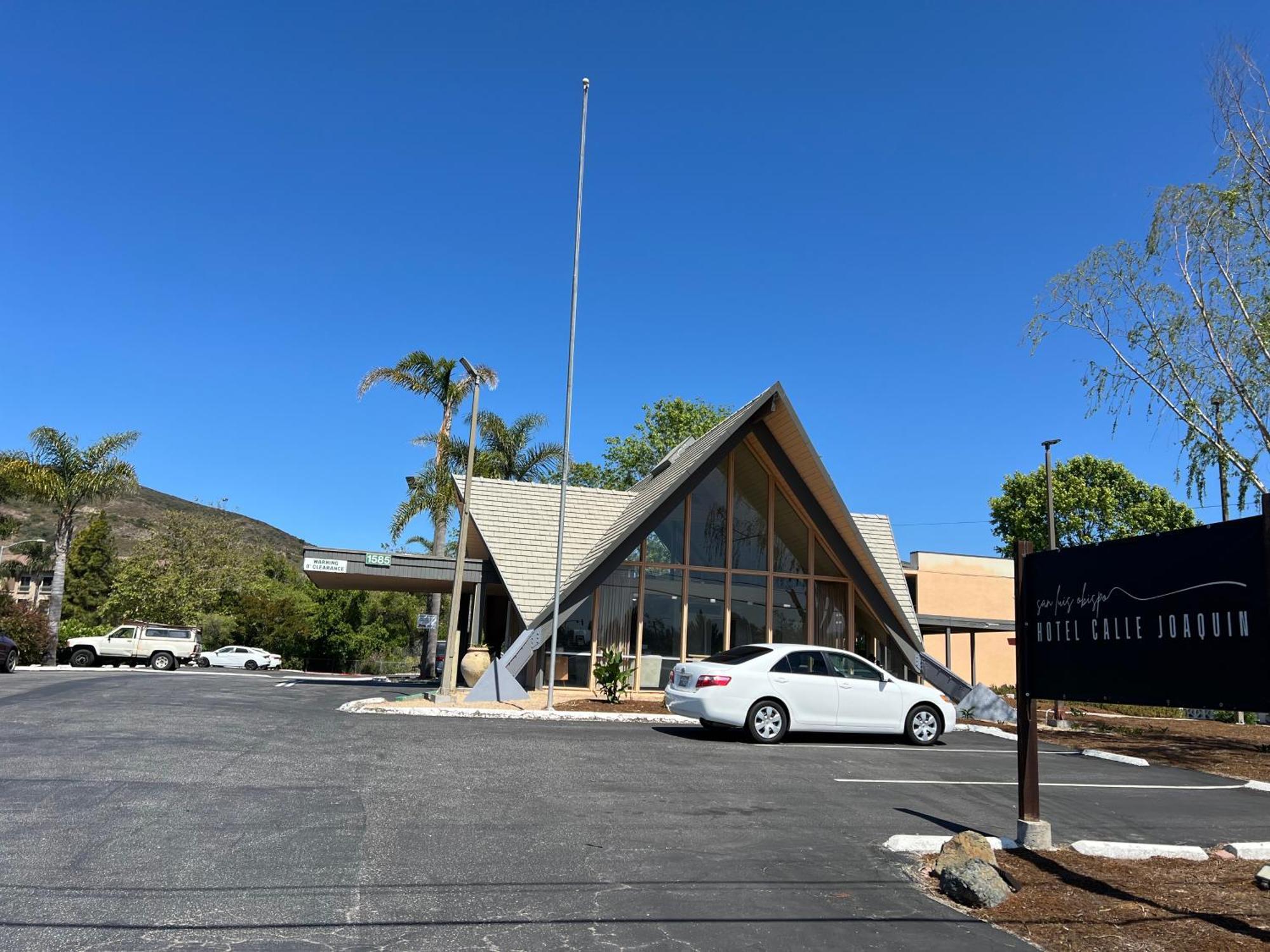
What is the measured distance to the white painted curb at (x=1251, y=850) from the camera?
7.15m

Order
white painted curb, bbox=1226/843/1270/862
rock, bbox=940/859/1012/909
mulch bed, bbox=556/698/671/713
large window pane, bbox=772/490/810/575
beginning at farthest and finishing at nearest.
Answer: large window pane, bbox=772/490/810/575 < mulch bed, bbox=556/698/671/713 < white painted curb, bbox=1226/843/1270/862 < rock, bbox=940/859/1012/909

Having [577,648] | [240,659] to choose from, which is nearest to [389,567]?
[577,648]

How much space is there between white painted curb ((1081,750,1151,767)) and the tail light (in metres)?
6.03

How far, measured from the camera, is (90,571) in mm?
59406

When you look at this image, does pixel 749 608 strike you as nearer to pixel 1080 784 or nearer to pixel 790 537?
pixel 790 537

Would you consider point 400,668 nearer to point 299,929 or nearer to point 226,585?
point 226,585

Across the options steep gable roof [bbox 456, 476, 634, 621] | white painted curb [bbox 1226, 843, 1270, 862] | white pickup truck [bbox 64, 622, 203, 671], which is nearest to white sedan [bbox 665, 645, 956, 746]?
white painted curb [bbox 1226, 843, 1270, 862]

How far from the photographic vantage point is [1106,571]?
6832 mm

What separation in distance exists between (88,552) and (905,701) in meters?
60.9

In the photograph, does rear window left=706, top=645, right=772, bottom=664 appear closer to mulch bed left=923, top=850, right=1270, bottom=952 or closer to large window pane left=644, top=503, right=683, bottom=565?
mulch bed left=923, top=850, right=1270, bottom=952

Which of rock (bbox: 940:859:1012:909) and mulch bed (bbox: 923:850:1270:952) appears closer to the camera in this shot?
mulch bed (bbox: 923:850:1270:952)

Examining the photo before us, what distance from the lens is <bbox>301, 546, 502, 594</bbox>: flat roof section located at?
22.1m

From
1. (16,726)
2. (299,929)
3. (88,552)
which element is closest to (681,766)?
(299,929)

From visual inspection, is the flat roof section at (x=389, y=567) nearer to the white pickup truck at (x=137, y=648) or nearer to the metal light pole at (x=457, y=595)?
the metal light pole at (x=457, y=595)
